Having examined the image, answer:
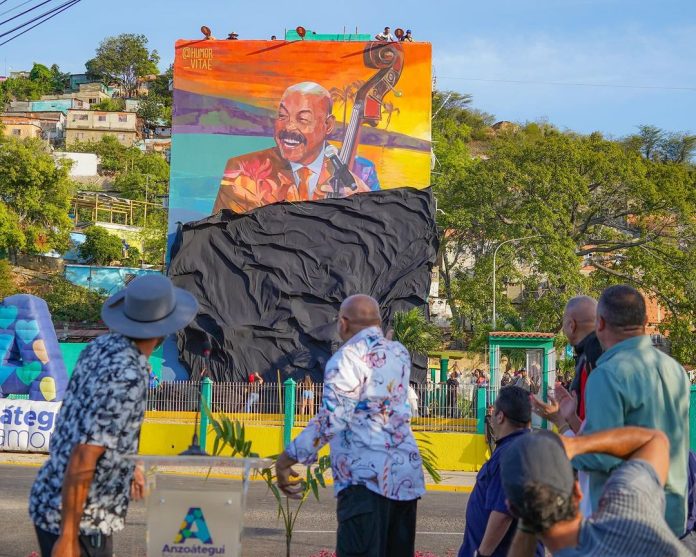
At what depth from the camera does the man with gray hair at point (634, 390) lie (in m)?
4.32

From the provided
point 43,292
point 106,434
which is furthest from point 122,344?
point 43,292

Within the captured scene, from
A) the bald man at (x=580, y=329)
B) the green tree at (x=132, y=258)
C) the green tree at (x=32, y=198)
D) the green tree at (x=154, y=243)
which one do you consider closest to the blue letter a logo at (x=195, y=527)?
the bald man at (x=580, y=329)

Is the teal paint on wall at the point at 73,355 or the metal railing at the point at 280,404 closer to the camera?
the metal railing at the point at 280,404

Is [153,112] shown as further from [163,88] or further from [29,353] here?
[29,353]

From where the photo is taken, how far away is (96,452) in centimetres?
412

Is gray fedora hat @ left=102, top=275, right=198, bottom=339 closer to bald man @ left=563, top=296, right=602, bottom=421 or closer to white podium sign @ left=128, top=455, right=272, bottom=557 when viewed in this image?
white podium sign @ left=128, top=455, right=272, bottom=557

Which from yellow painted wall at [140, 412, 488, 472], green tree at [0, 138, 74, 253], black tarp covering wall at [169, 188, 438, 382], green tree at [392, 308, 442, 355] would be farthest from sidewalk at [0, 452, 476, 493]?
green tree at [0, 138, 74, 253]

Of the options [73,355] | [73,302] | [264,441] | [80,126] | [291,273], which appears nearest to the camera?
[264,441]

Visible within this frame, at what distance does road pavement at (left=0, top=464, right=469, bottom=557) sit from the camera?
9852 millimetres

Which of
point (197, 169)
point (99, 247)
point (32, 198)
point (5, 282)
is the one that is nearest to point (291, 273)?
→ point (197, 169)

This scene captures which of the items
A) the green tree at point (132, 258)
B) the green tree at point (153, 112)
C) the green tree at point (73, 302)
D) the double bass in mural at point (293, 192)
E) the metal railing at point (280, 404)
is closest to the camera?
the metal railing at point (280, 404)

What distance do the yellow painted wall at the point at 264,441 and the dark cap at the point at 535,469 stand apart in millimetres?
17259

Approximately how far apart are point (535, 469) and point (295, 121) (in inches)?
1397

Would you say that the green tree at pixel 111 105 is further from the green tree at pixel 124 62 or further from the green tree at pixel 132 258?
the green tree at pixel 132 258
